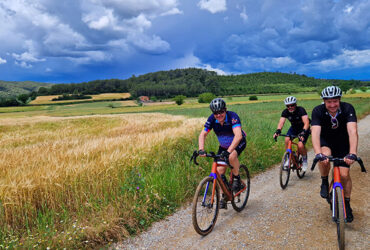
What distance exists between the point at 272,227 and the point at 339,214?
1198 millimetres

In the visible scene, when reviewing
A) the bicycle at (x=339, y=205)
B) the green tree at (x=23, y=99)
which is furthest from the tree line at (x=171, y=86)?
the bicycle at (x=339, y=205)

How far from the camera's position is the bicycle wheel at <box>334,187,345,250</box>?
380 cm

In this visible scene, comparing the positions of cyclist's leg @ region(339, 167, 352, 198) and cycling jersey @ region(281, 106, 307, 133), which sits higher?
cycling jersey @ region(281, 106, 307, 133)

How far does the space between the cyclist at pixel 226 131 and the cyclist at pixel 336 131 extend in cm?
133

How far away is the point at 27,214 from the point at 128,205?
1.71 m

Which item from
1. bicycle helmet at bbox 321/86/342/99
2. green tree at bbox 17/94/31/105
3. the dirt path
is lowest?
the dirt path

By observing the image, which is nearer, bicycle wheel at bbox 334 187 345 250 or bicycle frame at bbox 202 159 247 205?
bicycle wheel at bbox 334 187 345 250

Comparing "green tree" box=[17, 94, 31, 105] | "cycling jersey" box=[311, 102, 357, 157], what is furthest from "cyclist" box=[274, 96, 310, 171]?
"green tree" box=[17, 94, 31, 105]

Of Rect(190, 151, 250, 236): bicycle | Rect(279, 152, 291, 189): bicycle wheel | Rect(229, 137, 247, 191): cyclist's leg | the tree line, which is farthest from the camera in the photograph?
the tree line

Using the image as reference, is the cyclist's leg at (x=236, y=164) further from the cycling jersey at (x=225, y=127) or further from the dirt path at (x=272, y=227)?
the dirt path at (x=272, y=227)

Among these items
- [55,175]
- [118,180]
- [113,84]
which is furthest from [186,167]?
[113,84]

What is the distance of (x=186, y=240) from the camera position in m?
4.40

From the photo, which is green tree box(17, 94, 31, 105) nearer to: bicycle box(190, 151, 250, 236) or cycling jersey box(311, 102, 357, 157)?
bicycle box(190, 151, 250, 236)

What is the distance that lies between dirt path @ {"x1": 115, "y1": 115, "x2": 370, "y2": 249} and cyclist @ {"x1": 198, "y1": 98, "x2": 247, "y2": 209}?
1.86 ft
